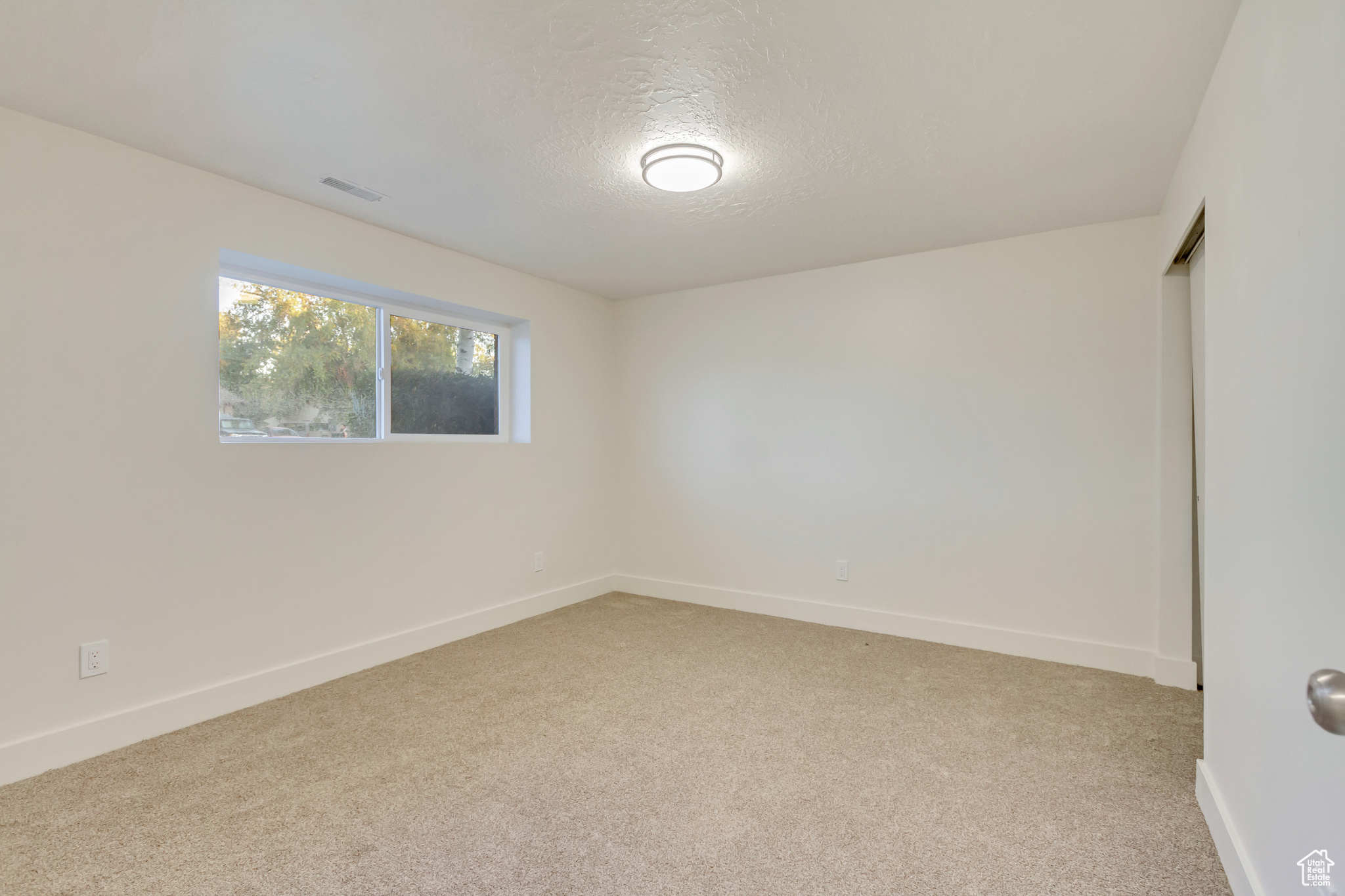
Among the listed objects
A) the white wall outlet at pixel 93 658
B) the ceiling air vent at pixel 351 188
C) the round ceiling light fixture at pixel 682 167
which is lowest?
the white wall outlet at pixel 93 658

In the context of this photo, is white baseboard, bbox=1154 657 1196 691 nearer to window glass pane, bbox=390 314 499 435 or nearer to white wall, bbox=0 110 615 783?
white wall, bbox=0 110 615 783

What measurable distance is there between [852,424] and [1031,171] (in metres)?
1.70

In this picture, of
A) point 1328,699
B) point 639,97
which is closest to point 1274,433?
point 1328,699

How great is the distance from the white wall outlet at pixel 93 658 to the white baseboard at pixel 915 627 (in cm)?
306

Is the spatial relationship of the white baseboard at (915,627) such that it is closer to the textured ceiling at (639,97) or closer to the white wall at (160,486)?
the white wall at (160,486)

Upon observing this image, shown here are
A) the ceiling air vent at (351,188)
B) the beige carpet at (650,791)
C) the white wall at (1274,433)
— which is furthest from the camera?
the ceiling air vent at (351,188)

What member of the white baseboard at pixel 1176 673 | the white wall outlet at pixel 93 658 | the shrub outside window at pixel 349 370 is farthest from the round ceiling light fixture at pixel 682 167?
the white baseboard at pixel 1176 673

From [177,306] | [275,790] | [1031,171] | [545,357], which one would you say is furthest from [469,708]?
[1031,171]

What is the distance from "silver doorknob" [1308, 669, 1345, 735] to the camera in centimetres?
58

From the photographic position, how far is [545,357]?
171 inches

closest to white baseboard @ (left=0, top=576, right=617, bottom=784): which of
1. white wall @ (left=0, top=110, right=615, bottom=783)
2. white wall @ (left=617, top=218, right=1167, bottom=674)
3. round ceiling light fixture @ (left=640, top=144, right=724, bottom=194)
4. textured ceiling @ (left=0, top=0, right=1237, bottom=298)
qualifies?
white wall @ (left=0, top=110, right=615, bottom=783)

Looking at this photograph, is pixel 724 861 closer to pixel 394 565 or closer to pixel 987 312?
pixel 394 565

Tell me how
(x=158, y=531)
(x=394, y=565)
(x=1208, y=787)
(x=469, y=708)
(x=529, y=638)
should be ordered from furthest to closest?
(x=529, y=638)
(x=394, y=565)
(x=469, y=708)
(x=158, y=531)
(x=1208, y=787)

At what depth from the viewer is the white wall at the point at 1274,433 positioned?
1.07 metres
